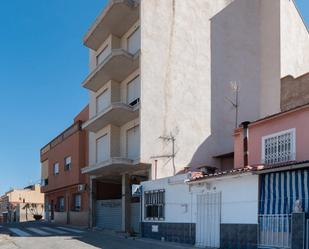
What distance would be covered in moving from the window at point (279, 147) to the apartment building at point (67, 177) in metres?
18.3

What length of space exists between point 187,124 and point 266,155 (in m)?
8.26

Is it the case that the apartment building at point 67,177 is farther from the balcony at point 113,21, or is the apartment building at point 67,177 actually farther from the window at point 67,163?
the balcony at point 113,21

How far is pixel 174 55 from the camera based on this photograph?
89.0 ft

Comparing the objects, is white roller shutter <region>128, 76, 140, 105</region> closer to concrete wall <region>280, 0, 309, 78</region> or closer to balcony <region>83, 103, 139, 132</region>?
balcony <region>83, 103, 139, 132</region>

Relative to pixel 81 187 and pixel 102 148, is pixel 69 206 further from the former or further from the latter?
pixel 102 148

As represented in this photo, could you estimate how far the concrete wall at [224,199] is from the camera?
15.2 meters

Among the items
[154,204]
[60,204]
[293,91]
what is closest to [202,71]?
[293,91]

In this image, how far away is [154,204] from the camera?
22641 mm

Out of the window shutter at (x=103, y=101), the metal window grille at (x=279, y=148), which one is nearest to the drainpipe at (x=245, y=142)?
the metal window grille at (x=279, y=148)

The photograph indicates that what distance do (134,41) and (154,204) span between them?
10.7 meters

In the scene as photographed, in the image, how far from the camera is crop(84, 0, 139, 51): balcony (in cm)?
2680

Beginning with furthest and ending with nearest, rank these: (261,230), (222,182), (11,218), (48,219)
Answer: (11,218) → (48,219) → (222,182) → (261,230)

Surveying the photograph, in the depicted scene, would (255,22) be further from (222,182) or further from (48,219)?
(48,219)

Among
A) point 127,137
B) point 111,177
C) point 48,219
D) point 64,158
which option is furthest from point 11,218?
point 127,137
